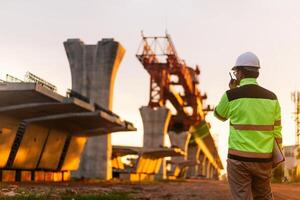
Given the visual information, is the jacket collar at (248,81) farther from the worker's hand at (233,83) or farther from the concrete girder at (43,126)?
the concrete girder at (43,126)

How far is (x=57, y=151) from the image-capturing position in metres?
38.9

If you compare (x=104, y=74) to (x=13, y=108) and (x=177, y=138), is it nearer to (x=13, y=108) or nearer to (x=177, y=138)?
(x=13, y=108)

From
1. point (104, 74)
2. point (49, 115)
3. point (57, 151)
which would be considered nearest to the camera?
point (49, 115)

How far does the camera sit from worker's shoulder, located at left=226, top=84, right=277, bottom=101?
4.86 m

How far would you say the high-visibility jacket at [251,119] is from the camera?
4656 mm

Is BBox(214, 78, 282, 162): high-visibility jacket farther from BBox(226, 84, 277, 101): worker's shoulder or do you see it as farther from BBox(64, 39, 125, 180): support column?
BBox(64, 39, 125, 180): support column

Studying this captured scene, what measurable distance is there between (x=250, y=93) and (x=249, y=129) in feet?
1.09

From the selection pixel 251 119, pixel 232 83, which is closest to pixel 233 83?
pixel 232 83

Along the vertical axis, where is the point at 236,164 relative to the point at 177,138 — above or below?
below

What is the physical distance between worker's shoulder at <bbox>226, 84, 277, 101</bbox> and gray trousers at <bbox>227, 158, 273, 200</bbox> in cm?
55

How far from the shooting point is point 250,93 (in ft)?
16.0

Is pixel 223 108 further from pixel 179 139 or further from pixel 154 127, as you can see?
pixel 179 139

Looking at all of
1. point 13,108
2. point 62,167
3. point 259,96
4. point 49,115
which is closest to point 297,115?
point 62,167

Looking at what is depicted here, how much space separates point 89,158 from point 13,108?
17.6 m
